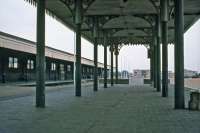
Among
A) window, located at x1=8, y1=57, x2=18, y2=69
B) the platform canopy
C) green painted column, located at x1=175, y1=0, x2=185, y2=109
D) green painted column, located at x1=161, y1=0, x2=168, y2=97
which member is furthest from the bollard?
window, located at x1=8, y1=57, x2=18, y2=69

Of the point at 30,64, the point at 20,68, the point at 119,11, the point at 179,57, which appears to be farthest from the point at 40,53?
the point at 30,64

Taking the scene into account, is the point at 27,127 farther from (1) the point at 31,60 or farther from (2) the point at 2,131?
(1) the point at 31,60

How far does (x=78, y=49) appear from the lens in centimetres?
2641

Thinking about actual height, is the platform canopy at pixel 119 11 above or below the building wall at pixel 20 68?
above

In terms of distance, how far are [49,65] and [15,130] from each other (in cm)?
6268

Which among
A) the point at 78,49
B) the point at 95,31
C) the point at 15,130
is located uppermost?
the point at 95,31

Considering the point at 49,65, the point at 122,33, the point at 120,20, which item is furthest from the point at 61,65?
the point at 120,20

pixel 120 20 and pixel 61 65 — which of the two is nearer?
pixel 120 20

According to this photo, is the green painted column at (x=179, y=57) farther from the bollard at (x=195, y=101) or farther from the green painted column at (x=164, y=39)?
the green painted column at (x=164, y=39)

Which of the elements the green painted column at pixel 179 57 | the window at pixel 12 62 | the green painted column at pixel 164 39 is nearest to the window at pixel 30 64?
the window at pixel 12 62

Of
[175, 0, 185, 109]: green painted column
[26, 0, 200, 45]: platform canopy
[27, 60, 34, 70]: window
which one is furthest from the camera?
[27, 60, 34, 70]: window

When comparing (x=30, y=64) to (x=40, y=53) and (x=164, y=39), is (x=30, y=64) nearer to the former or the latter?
(x=164, y=39)

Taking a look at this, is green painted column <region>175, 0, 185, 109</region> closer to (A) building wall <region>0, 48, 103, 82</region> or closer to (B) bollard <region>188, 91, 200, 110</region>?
(B) bollard <region>188, 91, 200, 110</region>

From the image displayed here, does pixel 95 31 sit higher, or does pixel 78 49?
pixel 95 31
